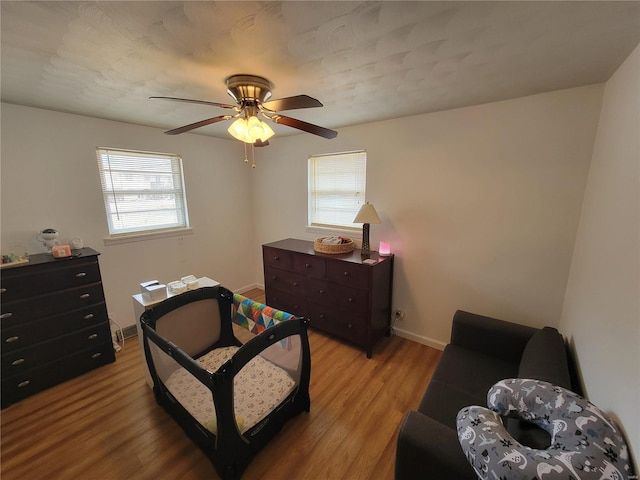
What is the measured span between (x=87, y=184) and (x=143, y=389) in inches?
78.0

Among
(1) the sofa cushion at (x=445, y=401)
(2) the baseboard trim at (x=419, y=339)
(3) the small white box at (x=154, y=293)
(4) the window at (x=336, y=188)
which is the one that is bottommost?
(2) the baseboard trim at (x=419, y=339)

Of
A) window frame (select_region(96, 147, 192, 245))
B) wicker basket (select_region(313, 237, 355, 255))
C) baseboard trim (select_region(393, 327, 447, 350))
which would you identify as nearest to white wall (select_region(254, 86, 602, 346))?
baseboard trim (select_region(393, 327, 447, 350))

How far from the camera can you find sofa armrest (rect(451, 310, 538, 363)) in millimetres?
1769

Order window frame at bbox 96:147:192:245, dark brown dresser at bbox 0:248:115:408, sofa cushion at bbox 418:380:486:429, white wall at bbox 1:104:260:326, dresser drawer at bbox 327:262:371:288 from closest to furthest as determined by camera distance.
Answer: sofa cushion at bbox 418:380:486:429 < dark brown dresser at bbox 0:248:115:408 < white wall at bbox 1:104:260:326 < dresser drawer at bbox 327:262:371:288 < window frame at bbox 96:147:192:245

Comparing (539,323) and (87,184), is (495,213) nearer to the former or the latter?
(539,323)

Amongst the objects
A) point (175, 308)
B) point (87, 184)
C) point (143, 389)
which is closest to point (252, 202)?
point (87, 184)

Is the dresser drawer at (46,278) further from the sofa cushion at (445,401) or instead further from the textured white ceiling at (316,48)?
the sofa cushion at (445,401)

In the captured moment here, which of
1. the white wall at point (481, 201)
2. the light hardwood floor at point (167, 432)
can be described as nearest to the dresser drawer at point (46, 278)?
the light hardwood floor at point (167, 432)

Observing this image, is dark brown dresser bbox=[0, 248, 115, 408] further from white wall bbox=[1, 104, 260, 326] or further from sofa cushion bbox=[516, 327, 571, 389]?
sofa cushion bbox=[516, 327, 571, 389]

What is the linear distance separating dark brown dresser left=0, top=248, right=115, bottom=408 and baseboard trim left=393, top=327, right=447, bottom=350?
287 centimetres

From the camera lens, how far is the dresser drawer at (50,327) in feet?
6.18

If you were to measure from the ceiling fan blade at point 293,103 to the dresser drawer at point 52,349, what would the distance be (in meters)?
2.45

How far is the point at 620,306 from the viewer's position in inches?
39.7

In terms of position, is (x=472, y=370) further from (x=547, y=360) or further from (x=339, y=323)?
(x=339, y=323)
